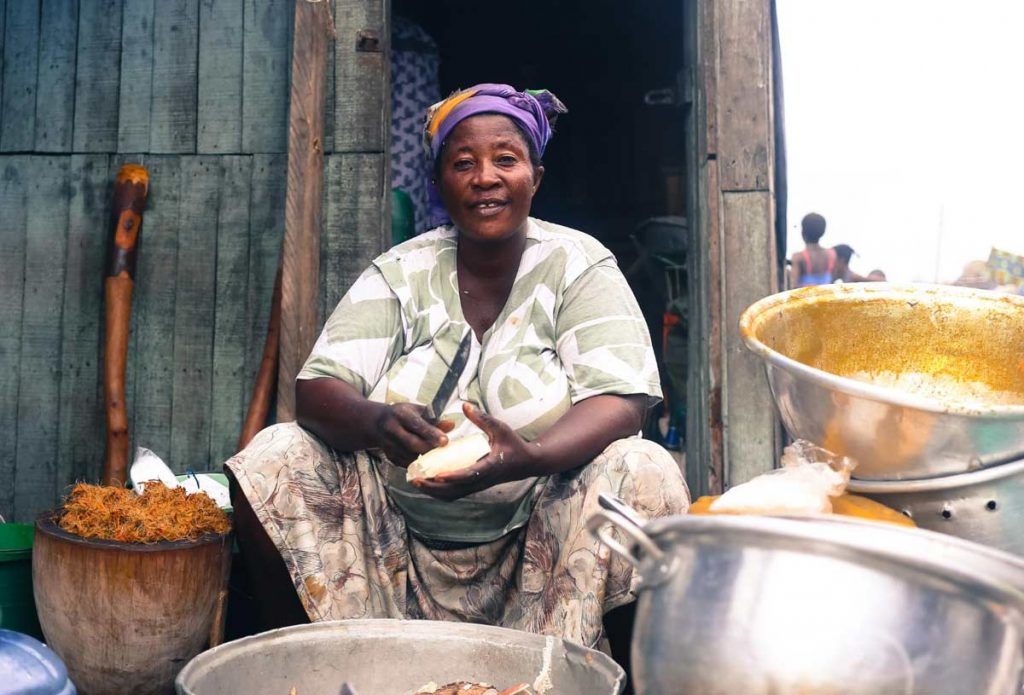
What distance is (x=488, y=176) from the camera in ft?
7.82

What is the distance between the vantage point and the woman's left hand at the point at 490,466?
1895 mm

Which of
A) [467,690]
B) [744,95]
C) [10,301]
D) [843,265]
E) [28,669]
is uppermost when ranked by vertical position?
[744,95]

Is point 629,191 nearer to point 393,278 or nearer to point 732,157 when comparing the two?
point 732,157

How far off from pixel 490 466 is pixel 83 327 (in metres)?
2.39

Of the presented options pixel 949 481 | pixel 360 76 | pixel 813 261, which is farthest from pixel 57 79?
pixel 813 261

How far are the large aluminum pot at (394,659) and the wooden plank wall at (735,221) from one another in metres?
1.78

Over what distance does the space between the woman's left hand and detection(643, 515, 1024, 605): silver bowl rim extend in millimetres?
712

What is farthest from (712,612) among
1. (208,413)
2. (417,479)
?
(208,413)

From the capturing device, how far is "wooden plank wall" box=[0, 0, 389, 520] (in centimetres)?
366

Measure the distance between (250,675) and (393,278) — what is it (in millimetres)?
1036

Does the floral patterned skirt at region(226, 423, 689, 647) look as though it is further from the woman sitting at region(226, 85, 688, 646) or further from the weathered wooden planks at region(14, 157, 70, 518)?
the weathered wooden planks at region(14, 157, 70, 518)

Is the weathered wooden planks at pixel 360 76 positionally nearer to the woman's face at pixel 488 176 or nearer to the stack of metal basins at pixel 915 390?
the woman's face at pixel 488 176

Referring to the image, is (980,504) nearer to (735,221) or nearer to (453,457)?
(453,457)

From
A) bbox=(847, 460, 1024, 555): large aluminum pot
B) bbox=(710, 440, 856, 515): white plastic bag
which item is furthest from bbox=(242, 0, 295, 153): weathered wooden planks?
bbox=(847, 460, 1024, 555): large aluminum pot
